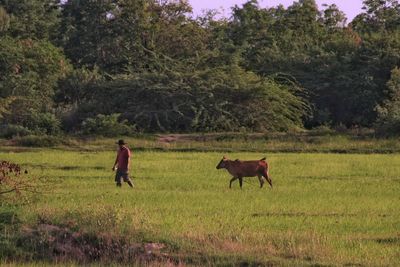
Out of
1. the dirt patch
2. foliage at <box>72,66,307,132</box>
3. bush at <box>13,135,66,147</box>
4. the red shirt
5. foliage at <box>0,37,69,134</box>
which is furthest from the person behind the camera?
foliage at <box>72,66,307,132</box>

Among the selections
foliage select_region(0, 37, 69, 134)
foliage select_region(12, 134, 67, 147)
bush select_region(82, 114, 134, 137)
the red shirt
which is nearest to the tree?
foliage select_region(0, 37, 69, 134)

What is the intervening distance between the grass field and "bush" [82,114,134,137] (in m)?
8.89

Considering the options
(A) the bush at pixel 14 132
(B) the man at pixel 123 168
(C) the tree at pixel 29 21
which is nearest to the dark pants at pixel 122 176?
(B) the man at pixel 123 168

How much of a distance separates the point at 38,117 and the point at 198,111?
770 cm

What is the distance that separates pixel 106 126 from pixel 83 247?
83.9ft

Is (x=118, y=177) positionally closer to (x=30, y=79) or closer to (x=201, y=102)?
(x=201, y=102)

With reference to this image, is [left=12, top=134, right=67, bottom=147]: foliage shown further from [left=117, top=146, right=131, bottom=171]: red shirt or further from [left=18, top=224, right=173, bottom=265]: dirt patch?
[left=18, top=224, right=173, bottom=265]: dirt patch

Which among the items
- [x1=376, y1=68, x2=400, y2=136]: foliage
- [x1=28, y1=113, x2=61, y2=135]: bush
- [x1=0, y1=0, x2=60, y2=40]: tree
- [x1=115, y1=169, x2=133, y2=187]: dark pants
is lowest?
[x1=115, y1=169, x2=133, y2=187]: dark pants

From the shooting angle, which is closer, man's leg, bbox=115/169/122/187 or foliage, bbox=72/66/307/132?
man's leg, bbox=115/169/122/187

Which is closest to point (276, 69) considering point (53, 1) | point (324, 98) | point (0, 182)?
point (324, 98)

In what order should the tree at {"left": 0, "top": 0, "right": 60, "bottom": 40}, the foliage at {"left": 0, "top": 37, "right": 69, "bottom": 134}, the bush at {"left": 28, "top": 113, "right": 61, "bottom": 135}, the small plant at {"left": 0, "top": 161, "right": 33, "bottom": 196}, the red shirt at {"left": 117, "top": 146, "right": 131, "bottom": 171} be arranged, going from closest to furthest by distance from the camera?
the small plant at {"left": 0, "top": 161, "right": 33, "bottom": 196}
the red shirt at {"left": 117, "top": 146, "right": 131, "bottom": 171}
the bush at {"left": 28, "top": 113, "right": 61, "bottom": 135}
the foliage at {"left": 0, "top": 37, "right": 69, "bottom": 134}
the tree at {"left": 0, "top": 0, "right": 60, "bottom": 40}

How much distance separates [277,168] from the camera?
24.0 metres

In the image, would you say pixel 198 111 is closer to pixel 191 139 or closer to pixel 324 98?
pixel 191 139

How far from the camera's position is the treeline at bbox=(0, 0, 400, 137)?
125 feet
